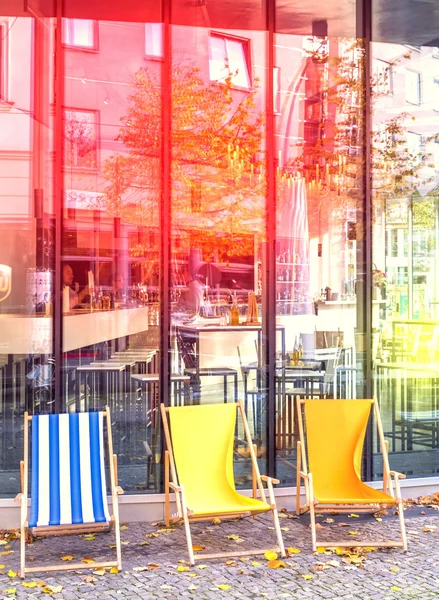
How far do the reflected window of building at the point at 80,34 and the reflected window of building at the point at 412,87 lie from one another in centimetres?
273

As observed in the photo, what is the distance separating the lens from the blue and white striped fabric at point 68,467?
5.56 meters

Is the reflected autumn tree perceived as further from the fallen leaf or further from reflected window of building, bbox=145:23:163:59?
the fallen leaf

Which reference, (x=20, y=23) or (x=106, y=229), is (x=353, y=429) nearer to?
(x=106, y=229)

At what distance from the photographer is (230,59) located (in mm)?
7078

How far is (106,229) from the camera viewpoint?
6805mm

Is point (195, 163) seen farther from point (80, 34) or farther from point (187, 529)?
point (187, 529)

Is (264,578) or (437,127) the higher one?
(437,127)

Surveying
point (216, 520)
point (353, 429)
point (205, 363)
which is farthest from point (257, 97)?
point (216, 520)

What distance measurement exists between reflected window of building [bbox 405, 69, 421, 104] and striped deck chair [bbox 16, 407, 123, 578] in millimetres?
3853

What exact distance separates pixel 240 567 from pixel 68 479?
1.35 m

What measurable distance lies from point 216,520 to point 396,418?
1941 mm

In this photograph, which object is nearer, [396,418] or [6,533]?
[6,533]

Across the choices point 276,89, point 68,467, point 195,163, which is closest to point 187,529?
point 68,467

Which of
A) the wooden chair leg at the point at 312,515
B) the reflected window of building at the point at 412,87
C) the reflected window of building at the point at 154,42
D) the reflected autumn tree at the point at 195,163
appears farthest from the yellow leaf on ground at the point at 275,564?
the reflected window of building at the point at 412,87
